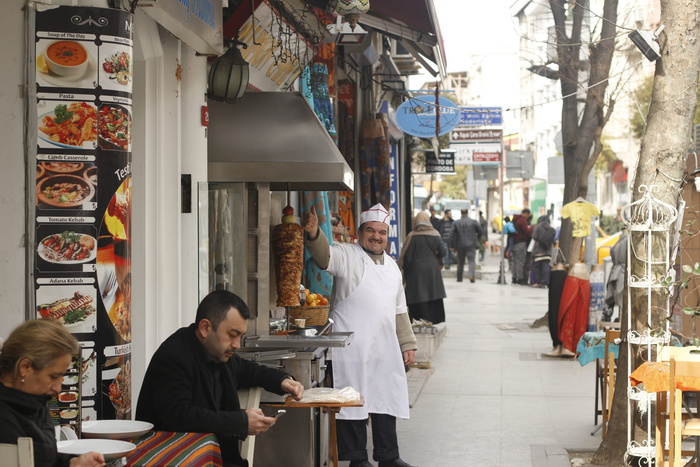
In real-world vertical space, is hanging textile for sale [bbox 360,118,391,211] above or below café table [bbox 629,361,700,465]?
above

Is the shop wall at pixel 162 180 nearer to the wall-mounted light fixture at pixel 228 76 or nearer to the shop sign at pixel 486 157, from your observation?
the wall-mounted light fixture at pixel 228 76

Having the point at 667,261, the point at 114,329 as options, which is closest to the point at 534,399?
the point at 667,261

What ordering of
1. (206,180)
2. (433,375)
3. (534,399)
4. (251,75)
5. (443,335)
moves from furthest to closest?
(443,335) < (433,375) < (534,399) < (251,75) < (206,180)

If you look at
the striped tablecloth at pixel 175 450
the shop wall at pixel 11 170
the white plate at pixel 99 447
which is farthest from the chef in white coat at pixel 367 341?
the white plate at pixel 99 447

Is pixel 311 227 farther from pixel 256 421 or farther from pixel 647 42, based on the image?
pixel 256 421

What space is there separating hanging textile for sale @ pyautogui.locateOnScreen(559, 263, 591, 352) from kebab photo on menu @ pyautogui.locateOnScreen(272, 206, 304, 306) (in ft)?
23.3

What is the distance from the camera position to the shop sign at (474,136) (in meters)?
24.7

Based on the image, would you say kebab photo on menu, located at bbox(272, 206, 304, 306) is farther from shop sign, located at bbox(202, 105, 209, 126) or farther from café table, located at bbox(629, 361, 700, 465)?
café table, located at bbox(629, 361, 700, 465)

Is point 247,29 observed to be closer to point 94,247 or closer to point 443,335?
point 94,247

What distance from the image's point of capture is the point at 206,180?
7.28 metres

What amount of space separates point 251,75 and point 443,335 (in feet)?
28.1

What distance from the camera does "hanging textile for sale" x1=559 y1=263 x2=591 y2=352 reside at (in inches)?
551

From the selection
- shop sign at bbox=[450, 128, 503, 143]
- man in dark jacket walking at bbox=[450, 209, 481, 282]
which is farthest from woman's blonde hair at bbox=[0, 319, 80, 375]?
man in dark jacket walking at bbox=[450, 209, 481, 282]

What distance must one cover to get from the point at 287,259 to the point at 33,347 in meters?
4.13
